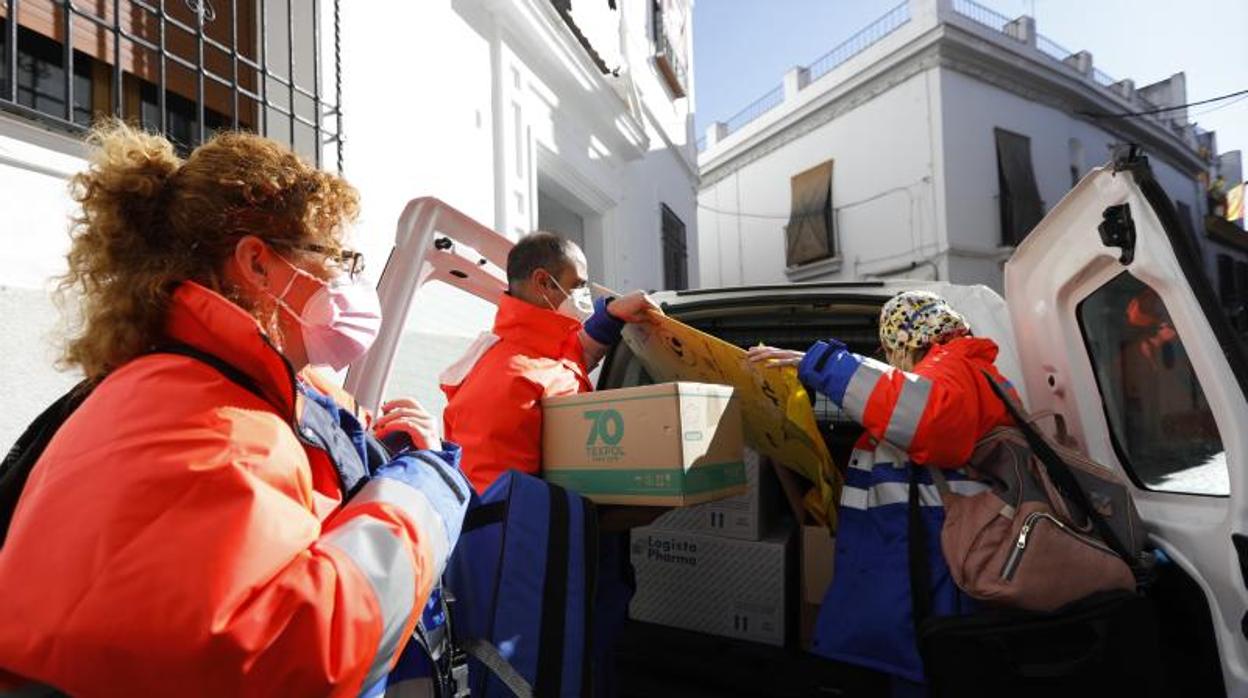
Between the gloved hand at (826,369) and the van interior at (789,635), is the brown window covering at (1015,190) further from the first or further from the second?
the gloved hand at (826,369)

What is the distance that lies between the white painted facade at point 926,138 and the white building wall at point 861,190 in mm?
28

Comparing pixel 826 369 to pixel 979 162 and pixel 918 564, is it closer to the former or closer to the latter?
pixel 918 564

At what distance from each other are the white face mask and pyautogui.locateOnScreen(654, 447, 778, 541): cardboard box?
0.90m

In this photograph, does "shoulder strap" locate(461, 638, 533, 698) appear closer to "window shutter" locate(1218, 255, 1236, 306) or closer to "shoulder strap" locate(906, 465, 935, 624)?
"shoulder strap" locate(906, 465, 935, 624)

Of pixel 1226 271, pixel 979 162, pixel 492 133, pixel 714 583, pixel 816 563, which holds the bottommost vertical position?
pixel 714 583

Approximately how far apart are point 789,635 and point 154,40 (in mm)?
3967

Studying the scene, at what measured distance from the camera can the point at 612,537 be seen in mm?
2295

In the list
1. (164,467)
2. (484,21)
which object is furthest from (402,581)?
(484,21)

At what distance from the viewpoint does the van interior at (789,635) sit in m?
1.75

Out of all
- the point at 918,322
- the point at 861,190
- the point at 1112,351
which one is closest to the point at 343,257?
the point at 918,322

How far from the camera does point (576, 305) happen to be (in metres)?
2.36

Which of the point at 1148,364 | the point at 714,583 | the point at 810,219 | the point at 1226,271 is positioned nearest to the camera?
the point at 1148,364

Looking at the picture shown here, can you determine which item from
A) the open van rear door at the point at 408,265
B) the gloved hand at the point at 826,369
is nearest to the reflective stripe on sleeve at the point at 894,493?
the gloved hand at the point at 826,369

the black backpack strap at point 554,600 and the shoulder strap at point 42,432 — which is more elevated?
the shoulder strap at point 42,432
